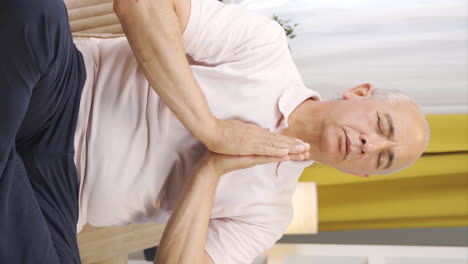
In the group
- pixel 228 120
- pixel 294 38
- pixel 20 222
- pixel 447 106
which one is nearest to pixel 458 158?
pixel 447 106

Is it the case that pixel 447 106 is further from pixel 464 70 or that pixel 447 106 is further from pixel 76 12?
pixel 76 12

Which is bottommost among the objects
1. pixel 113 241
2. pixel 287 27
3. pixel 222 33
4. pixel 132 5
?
pixel 113 241

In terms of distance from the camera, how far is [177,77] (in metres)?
1.12

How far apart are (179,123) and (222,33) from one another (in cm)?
23

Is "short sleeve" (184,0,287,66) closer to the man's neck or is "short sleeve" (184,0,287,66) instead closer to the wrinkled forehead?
the man's neck

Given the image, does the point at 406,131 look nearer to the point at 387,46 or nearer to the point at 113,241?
the point at 113,241

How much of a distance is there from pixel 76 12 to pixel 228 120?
123 cm

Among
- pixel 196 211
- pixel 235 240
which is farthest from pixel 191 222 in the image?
pixel 235 240

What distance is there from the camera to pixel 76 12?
7.22 ft

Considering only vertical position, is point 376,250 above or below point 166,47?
below

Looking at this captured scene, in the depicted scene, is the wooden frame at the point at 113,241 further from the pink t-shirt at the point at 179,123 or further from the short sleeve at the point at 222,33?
the short sleeve at the point at 222,33

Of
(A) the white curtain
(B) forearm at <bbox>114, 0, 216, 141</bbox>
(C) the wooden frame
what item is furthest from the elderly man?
(A) the white curtain

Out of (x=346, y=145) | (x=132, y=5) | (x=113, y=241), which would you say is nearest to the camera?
(x=132, y=5)

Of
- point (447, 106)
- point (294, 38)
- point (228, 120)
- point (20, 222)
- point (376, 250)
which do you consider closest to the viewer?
point (20, 222)
